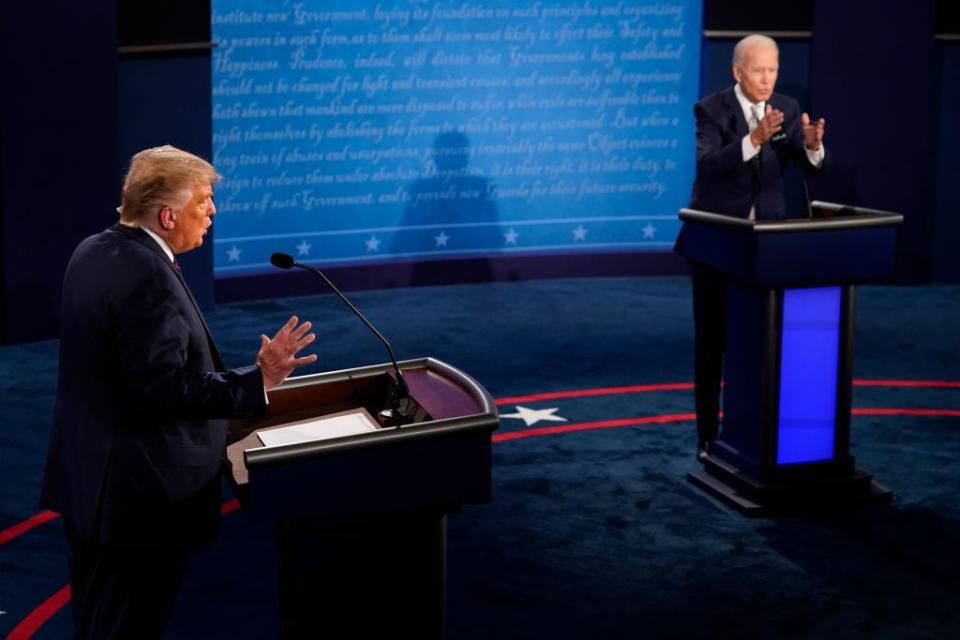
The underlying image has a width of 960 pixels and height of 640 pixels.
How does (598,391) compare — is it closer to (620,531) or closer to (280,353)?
(620,531)

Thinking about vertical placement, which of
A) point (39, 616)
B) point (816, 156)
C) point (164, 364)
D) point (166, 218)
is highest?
point (816, 156)

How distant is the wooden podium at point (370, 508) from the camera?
3055mm

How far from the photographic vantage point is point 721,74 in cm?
977

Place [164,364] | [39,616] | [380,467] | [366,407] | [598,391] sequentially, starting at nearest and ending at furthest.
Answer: [164,364]
[380,467]
[366,407]
[39,616]
[598,391]

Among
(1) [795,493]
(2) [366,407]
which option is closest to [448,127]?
(1) [795,493]

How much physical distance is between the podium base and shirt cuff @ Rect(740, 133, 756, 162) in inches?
47.6

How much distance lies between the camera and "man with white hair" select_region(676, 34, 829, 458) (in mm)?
5438

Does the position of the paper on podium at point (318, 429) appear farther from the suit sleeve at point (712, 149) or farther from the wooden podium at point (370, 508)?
the suit sleeve at point (712, 149)

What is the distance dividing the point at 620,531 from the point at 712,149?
1.52 meters

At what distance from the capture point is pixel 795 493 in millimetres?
5379

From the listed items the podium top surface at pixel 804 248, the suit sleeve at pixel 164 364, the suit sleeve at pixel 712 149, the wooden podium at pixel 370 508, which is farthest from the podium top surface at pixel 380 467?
the suit sleeve at pixel 712 149

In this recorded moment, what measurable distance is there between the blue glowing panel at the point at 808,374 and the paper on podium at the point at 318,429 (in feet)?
7.57

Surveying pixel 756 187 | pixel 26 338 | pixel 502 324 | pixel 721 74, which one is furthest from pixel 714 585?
pixel 721 74

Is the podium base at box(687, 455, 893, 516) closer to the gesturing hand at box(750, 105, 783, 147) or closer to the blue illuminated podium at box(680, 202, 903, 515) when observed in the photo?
the blue illuminated podium at box(680, 202, 903, 515)
